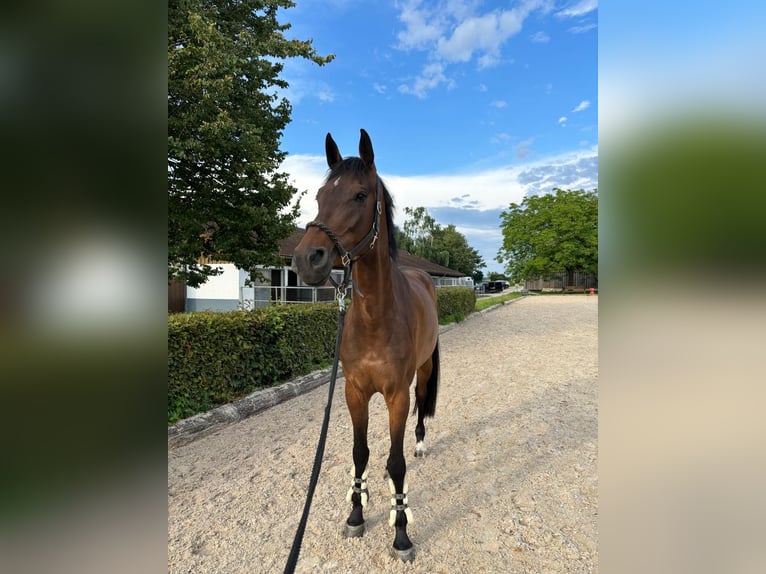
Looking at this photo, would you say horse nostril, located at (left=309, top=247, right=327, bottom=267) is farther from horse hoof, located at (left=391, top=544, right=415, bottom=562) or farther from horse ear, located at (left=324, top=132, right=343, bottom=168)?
horse hoof, located at (left=391, top=544, right=415, bottom=562)

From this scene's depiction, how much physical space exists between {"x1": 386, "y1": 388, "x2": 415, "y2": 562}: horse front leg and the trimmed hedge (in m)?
3.10

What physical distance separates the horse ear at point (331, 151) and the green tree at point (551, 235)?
123ft

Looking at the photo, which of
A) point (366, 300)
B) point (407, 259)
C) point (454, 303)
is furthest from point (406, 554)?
point (407, 259)

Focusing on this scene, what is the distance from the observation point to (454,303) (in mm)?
16000

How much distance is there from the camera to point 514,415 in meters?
5.04

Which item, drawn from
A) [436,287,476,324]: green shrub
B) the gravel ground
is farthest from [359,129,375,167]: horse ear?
[436,287,476,324]: green shrub

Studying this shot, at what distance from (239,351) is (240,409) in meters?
0.80

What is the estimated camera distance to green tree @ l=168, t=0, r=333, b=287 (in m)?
5.88

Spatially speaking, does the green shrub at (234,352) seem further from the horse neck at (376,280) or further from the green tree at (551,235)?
the green tree at (551,235)

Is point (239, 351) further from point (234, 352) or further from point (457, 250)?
point (457, 250)
